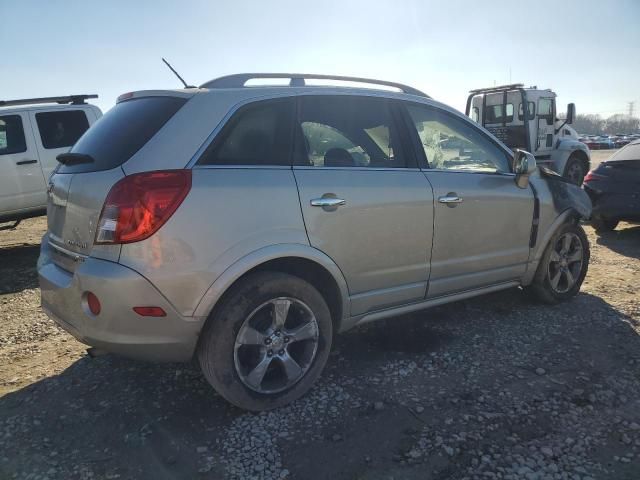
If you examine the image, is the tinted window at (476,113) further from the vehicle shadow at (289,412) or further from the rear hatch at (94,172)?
the rear hatch at (94,172)

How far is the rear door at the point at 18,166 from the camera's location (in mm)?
6934

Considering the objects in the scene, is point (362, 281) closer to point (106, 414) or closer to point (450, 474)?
point (450, 474)

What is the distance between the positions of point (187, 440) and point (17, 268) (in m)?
4.81

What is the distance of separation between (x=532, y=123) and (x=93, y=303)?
11.6 m

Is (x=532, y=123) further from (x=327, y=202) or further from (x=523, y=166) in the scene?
(x=327, y=202)

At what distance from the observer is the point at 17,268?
618 cm

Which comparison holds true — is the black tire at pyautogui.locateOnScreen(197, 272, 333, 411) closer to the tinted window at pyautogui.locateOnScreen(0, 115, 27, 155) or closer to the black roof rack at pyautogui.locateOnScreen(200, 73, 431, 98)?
the black roof rack at pyautogui.locateOnScreen(200, 73, 431, 98)

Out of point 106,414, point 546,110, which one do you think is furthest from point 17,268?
point 546,110

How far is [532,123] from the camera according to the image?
1177 cm

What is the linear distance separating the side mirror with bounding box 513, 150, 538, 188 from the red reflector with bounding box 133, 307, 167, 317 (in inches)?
112

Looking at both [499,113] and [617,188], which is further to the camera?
[499,113]

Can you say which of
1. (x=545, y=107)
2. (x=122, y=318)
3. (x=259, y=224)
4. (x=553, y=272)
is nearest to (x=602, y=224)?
(x=553, y=272)

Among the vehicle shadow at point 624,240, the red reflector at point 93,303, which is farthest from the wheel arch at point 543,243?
the red reflector at point 93,303

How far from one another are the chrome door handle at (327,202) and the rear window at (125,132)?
2.92 feet
